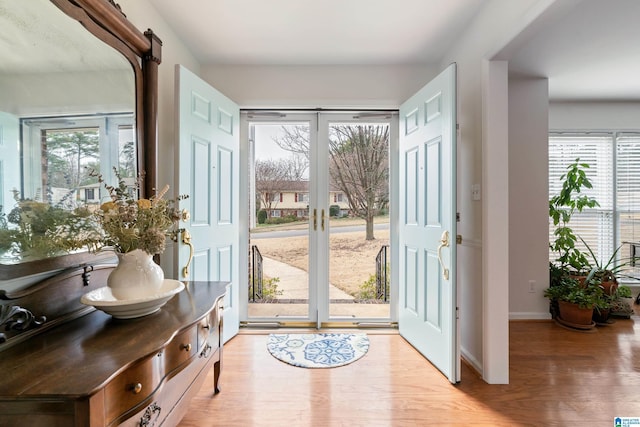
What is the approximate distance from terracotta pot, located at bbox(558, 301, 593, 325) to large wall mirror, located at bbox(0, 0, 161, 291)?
3960mm

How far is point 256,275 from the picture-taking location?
2.85 metres

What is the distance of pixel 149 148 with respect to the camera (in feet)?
5.52

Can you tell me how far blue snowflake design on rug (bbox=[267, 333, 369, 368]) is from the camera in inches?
83.1

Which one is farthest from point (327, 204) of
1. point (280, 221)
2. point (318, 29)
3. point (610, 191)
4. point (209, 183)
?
point (610, 191)

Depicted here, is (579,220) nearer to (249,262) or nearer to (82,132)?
(249,262)

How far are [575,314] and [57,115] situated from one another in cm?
423

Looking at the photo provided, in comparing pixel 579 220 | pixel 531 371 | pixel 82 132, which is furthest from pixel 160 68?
pixel 579 220

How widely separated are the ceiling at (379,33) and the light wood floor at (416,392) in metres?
2.22

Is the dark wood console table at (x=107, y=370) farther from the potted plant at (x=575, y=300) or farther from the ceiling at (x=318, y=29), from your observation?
the potted plant at (x=575, y=300)

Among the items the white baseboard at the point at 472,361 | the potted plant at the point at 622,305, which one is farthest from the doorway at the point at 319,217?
the potted plant at the point at 622,305

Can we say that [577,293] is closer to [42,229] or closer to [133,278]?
[133,278]

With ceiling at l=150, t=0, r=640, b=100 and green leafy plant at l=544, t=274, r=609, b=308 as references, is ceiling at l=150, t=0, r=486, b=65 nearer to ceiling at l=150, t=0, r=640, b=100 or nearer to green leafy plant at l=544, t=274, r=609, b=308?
ceiling at l=150, t=0, r=640, b=100

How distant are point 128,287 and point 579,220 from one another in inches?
189

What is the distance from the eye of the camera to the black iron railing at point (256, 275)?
285cm
